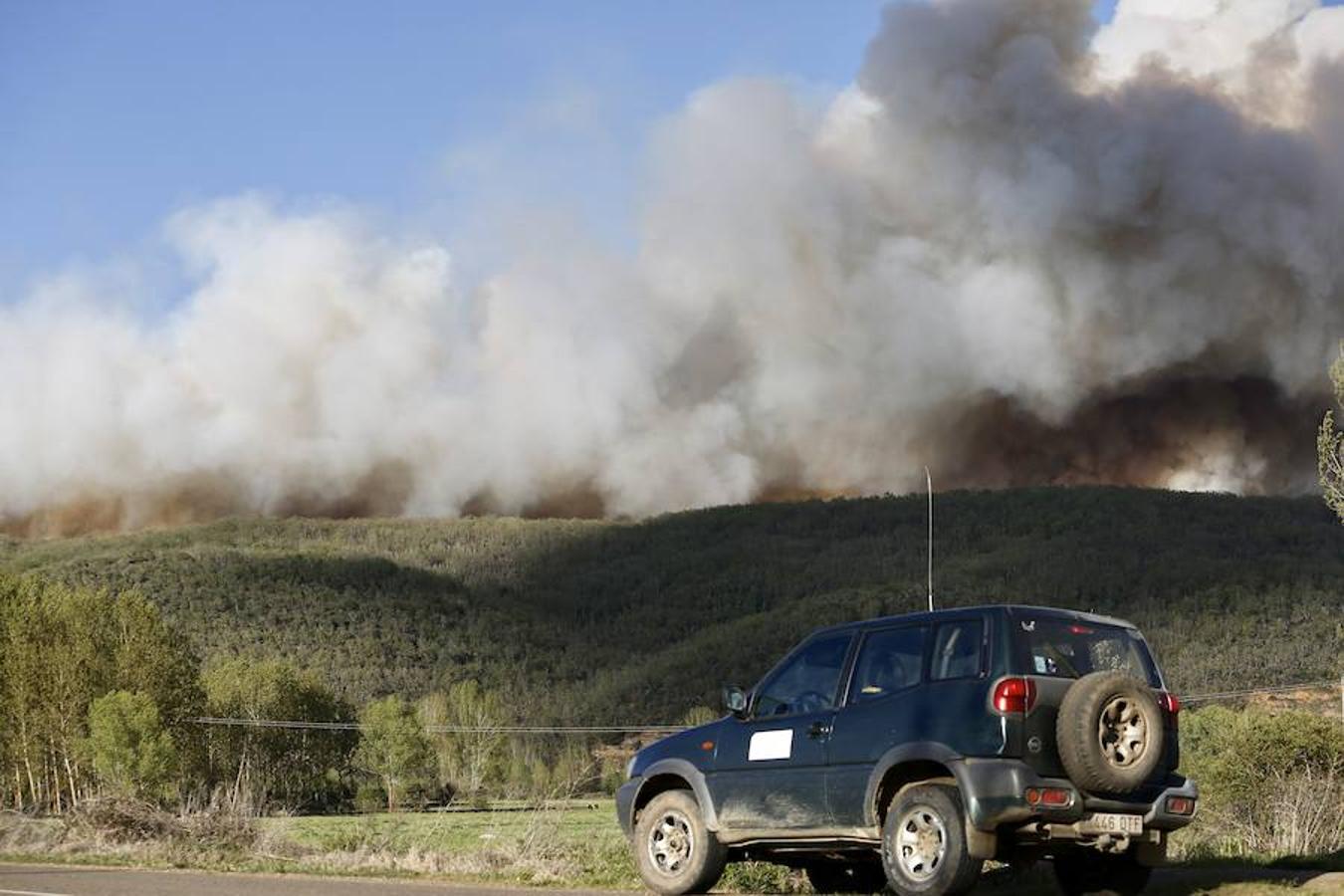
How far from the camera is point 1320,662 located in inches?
4341

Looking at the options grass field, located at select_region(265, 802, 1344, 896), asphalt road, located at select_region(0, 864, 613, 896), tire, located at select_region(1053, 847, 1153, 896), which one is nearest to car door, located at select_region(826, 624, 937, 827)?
tire, located at select_region(1053, 847, 1153, 896)

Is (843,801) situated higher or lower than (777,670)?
lower

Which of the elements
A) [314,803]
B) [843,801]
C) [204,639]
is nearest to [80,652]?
[314,803]

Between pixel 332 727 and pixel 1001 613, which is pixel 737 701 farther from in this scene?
pixel 332 727

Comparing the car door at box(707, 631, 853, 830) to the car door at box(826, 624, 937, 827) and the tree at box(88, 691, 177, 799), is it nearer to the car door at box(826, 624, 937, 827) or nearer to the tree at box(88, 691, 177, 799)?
the car door at box(826, 624, 937, 827)

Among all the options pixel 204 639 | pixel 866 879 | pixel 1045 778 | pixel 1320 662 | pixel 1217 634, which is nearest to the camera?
pixel 1045 778

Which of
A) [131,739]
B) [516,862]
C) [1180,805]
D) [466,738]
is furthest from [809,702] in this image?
[466,738]

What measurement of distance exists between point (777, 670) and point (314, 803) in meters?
106

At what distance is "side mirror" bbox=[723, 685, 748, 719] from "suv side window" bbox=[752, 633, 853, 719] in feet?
0.34

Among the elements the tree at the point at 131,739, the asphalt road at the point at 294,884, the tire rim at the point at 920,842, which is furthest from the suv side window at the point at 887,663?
the tree at the point at 131,739

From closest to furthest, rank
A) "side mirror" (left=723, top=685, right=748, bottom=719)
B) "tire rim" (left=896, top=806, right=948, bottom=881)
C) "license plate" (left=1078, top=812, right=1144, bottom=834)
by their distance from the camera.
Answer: "license plate" (left=1078, top=812, right=1144, bottom=834) → "tire rim" (left=896, top=806, right=948, bottom=881) → "side mirror" (left=723, top=685, right=748, bottom=719)

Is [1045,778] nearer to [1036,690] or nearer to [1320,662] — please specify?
[1036,690]

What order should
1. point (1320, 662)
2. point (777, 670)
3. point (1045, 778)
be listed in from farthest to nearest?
point (1320, 662)
point (777, 670)
point (1045, 778)

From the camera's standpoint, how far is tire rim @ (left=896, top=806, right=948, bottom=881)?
462 inches
